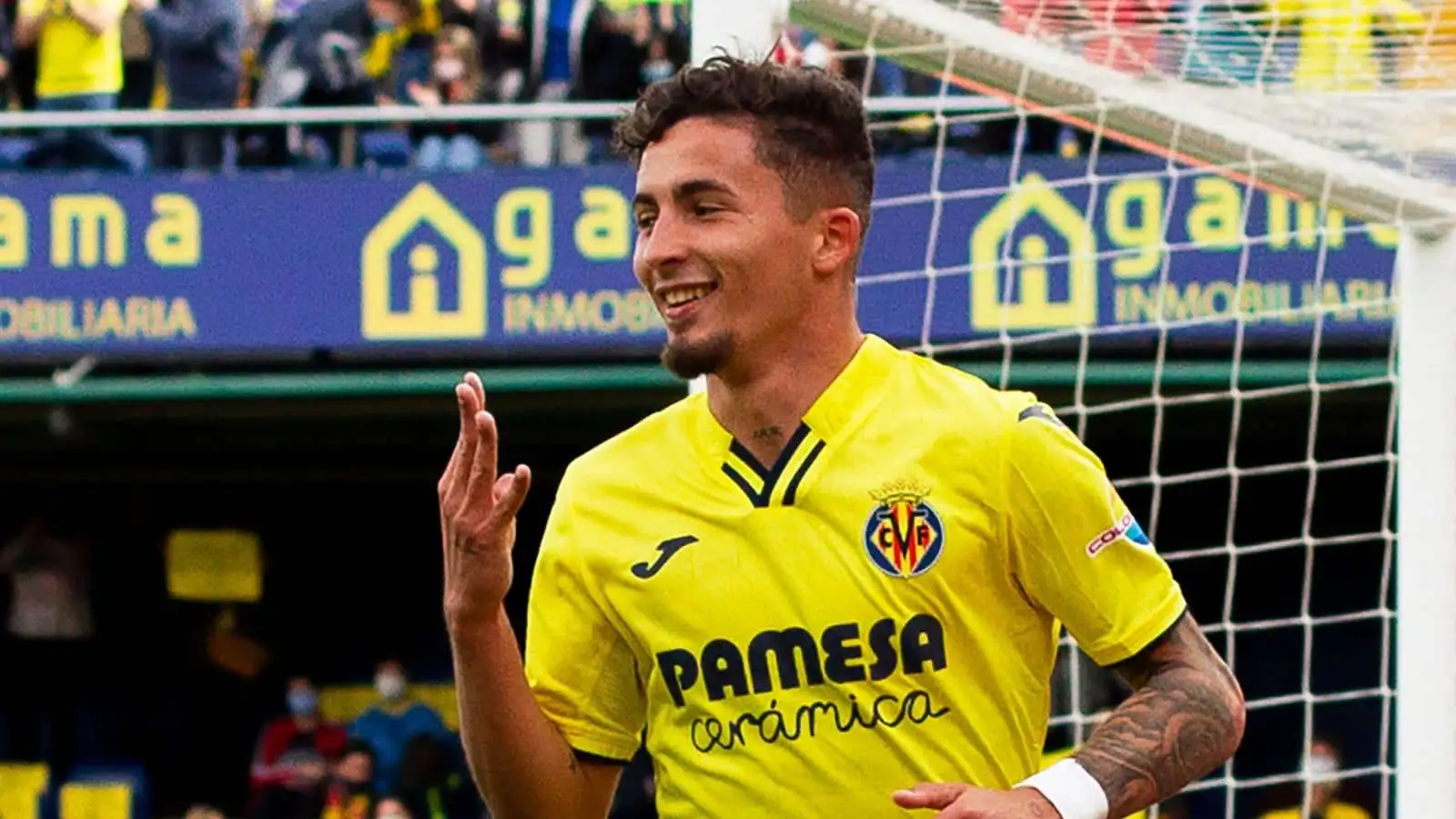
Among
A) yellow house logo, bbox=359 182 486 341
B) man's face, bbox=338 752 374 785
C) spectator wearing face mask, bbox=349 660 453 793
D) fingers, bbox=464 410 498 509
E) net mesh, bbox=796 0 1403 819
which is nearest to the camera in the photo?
fingers, bbox=464 410 498 509

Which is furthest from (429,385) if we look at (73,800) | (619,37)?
(73,800)

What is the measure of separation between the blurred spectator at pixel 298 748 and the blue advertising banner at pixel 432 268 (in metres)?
1.88

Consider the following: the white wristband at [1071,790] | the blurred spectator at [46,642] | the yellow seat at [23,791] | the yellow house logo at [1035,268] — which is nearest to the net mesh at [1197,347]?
the yellow house logo at [1035,268]

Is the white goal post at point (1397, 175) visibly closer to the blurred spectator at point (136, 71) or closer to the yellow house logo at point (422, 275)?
the yellow house logo at point (422, 275)

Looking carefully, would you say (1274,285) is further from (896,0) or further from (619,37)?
(896,0)

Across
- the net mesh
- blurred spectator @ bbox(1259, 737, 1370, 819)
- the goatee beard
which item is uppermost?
the goatee beard

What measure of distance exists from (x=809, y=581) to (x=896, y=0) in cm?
171

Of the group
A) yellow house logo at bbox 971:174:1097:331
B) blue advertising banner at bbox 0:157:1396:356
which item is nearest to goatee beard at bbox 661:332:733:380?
yellow house logo at bbox 971:174:1097:331

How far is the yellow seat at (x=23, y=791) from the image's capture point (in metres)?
12.2

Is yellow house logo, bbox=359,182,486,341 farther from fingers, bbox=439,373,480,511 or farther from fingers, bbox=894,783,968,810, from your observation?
fingers, bbox=894,783,968,810

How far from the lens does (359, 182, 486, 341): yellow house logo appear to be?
10664 mm

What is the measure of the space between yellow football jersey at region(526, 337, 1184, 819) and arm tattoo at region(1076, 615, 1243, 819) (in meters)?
0.05

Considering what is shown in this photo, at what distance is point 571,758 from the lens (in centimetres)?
328

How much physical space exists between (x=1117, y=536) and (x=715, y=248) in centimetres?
56
